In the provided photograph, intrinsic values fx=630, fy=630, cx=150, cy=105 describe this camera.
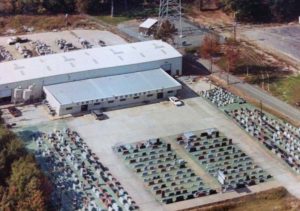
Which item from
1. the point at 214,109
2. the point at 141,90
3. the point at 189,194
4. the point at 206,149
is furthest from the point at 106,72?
the point at 189,194

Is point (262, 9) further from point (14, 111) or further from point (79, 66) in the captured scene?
point (14, 111)

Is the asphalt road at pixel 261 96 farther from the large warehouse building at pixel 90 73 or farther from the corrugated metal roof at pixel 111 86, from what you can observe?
the corrugated metal roof at pixel 111 86

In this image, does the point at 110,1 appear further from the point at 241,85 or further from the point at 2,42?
the point at 241,85

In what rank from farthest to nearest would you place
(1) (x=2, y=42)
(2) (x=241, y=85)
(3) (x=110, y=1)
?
(3) (x=110, y=1)
(1) (x=2, y=42)
(2) (x=241, y=85)

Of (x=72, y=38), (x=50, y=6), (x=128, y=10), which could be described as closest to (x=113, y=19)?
(x=128, y=10)

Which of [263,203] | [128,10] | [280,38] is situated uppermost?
[128,10]

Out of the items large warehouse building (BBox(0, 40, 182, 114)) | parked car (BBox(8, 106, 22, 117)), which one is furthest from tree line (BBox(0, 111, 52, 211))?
large warehouse building (BBox(0, 40, 182, 114))
